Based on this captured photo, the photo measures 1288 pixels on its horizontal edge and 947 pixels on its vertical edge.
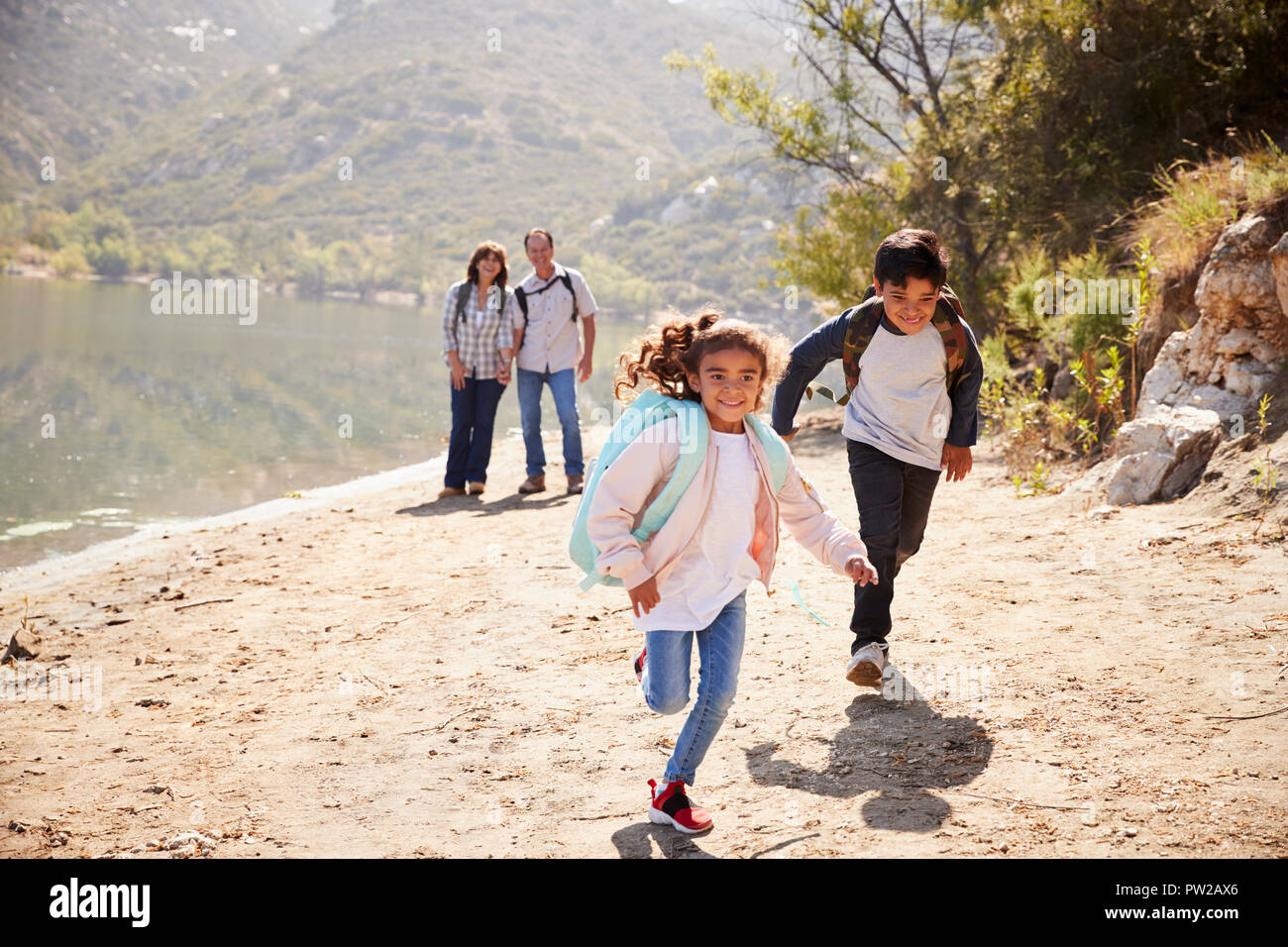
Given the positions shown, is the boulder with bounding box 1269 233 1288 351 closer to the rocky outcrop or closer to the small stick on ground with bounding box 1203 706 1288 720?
the rocky outcrop

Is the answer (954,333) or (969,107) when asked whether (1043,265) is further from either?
(954,333)

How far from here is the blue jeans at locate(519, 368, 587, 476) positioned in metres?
9.87

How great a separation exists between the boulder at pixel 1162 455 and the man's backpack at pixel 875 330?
3.55 metres

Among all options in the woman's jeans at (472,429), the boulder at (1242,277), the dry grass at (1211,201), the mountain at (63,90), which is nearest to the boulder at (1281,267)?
the boulder at (1242,277)

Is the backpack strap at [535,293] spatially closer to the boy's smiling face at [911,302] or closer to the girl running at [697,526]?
the boy's smiling face at [911,302]

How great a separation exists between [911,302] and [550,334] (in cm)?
572

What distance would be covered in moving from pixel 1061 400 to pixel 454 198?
128m

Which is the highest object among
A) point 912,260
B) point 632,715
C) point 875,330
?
point 912,260

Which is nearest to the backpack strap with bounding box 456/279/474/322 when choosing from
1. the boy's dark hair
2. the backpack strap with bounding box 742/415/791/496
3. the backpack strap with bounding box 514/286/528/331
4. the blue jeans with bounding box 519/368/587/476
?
the backpack strap with bounding box 514/286/528/331

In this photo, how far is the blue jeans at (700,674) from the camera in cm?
331

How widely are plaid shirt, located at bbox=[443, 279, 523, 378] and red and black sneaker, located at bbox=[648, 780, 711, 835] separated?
265 inches

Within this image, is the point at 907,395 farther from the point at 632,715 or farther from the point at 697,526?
the point at 632,715

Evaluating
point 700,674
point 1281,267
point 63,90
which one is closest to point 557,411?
point 1281,267

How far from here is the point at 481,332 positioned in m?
9.67
